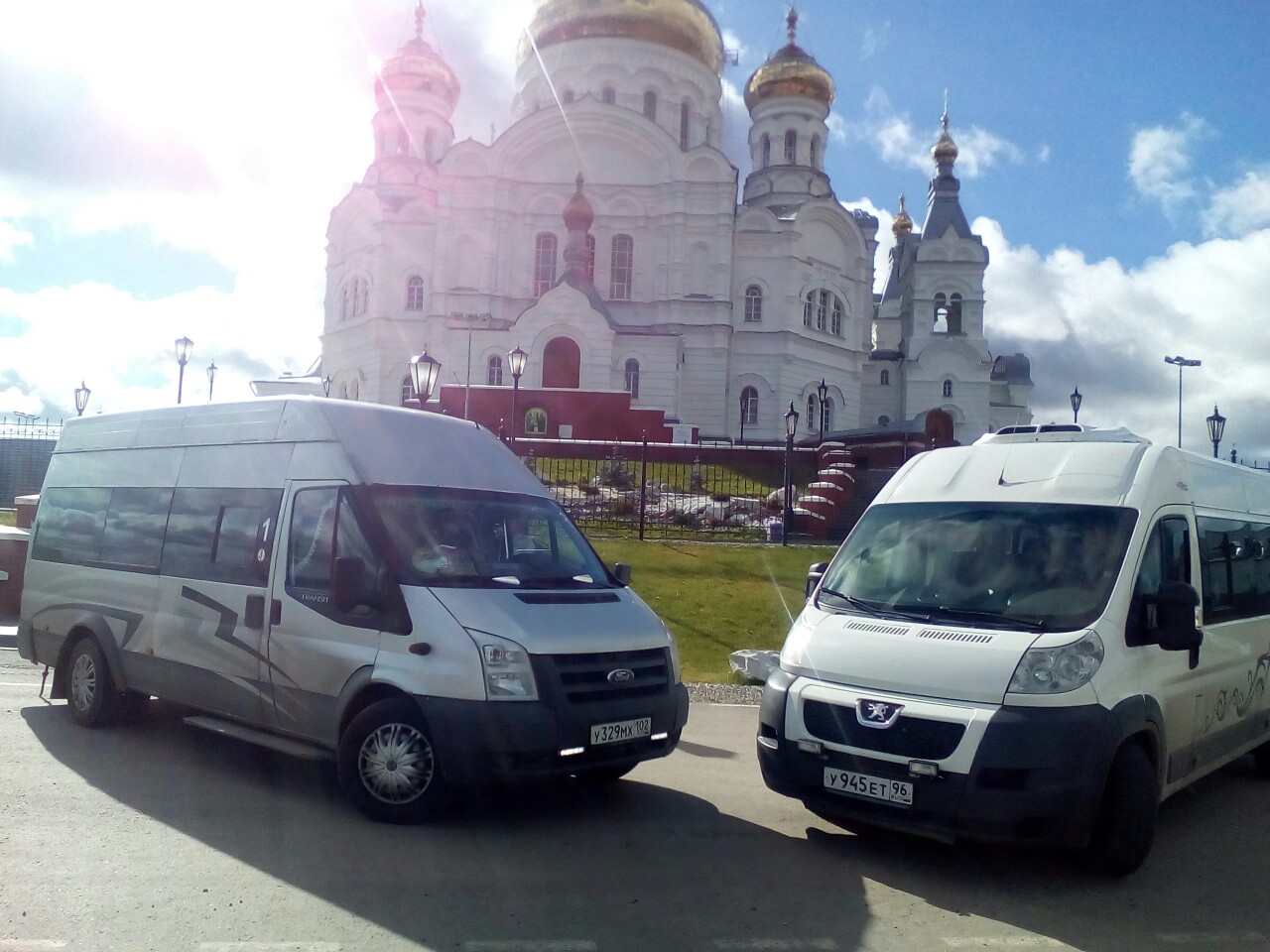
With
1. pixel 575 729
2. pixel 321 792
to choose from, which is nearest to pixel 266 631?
pixel 321 792

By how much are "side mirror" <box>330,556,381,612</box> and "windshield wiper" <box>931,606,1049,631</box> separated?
3.04 metres

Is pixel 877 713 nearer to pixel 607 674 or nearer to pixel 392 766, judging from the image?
pixel 607 674

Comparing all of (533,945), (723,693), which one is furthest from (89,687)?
(723,693)

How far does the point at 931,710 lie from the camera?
493 cm

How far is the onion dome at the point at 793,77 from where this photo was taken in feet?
163

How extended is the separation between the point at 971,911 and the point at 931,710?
89 cm

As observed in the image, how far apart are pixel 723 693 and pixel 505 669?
457cm

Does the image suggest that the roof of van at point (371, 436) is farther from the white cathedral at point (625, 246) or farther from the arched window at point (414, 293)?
the arched window at point (414, 293)

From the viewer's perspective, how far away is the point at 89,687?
751 cm

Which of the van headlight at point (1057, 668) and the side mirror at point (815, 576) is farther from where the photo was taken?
the side mirror at point (815, 576)

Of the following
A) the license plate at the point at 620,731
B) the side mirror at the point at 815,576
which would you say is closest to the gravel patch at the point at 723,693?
the side mirror at the point at 815,576

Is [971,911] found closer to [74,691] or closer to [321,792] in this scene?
[321,792]

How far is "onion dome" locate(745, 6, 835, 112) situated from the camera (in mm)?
49812

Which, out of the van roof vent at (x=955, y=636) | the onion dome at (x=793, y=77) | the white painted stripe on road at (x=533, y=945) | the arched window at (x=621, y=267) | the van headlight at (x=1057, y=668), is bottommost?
the white painted stripe on road at (x=533, y=945)
